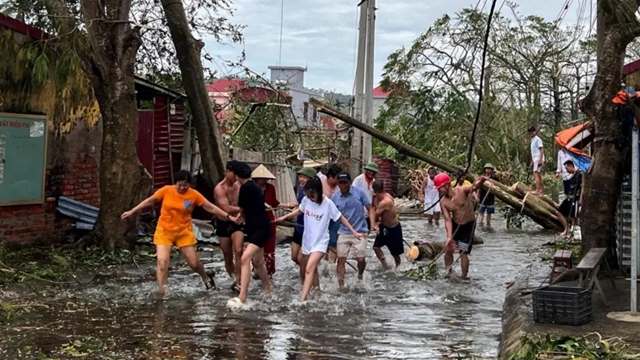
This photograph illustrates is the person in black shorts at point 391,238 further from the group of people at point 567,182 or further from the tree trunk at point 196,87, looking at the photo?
the tree trunk at point 196,87

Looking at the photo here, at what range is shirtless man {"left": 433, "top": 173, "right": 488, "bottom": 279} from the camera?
1255 cm

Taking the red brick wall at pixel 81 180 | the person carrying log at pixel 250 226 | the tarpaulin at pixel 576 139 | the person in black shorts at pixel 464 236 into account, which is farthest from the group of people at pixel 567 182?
A: the red brick wall at pixel 81 180

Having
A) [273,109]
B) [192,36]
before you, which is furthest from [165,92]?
[273,109]

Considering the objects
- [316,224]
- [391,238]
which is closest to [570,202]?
[391,238]

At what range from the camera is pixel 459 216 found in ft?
41.2

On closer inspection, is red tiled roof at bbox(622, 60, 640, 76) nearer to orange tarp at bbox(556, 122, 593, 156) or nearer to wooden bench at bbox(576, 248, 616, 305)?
orange tarp at bbox(556, 122, 593, 156)

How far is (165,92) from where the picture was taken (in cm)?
1864

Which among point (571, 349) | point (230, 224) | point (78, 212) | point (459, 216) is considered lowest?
point (571, 349)

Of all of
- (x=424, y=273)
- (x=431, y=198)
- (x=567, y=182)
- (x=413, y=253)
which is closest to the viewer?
(x=424, y=273)

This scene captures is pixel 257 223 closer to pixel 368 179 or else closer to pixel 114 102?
pixel 368 179

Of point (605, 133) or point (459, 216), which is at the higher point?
point (605, 133)

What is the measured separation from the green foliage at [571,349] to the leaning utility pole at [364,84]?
56.7 ft

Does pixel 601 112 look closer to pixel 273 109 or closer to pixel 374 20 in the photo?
pixel 273 109

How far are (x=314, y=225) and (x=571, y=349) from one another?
13.9 feet
